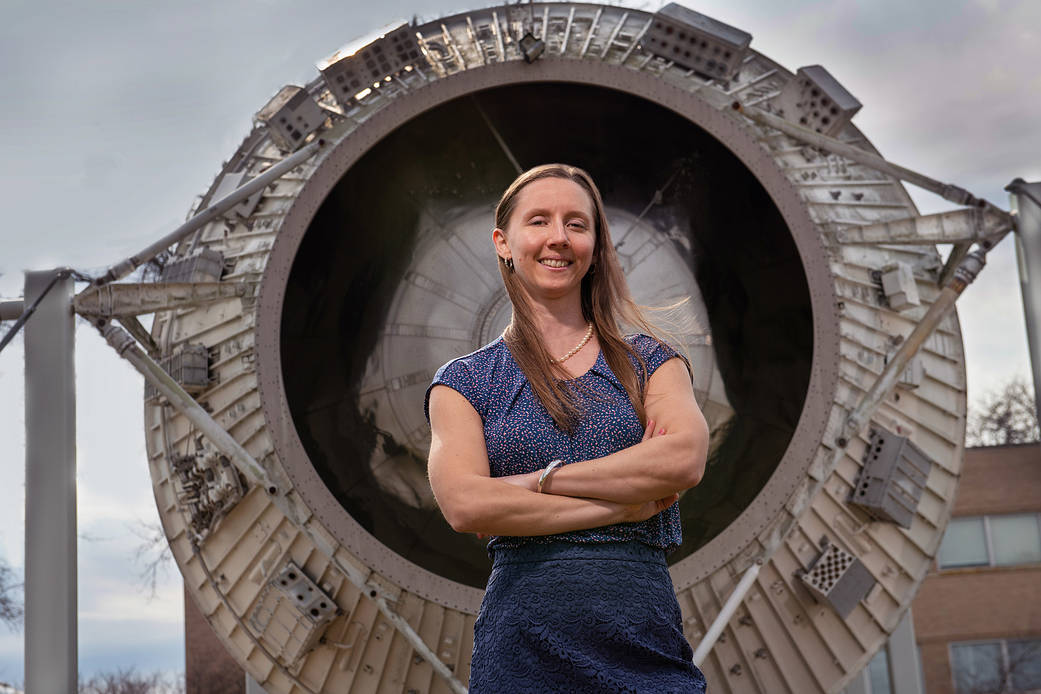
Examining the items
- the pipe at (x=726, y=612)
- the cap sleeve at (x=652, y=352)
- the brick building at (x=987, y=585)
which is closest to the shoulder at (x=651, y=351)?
the cap sleeve at (x=652, y=352)

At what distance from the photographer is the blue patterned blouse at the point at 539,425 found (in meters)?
1.69

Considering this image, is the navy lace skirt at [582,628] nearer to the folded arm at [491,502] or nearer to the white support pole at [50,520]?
the folded arm at [491,502]

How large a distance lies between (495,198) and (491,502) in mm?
3886

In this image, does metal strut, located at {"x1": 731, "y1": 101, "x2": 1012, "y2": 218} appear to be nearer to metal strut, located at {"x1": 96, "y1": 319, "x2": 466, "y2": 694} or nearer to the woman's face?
metal strut, located at {"x1": 96, "y1": 319, "x2": 466, "y2": 694}

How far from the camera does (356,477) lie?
496cm

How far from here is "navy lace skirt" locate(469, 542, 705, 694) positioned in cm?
157

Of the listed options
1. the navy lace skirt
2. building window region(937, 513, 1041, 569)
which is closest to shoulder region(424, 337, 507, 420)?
the navy lace skirt

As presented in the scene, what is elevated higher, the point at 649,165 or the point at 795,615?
the point at 649,165

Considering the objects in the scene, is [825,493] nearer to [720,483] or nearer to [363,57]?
[720,483]

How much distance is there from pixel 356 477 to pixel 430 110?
1640 millimetres

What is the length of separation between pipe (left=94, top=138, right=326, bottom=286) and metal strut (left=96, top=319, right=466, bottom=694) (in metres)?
0.23

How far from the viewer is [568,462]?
1678 millimetres

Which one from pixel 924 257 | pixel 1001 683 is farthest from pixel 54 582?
pixel 1001 683

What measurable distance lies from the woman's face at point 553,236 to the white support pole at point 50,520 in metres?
3.23
